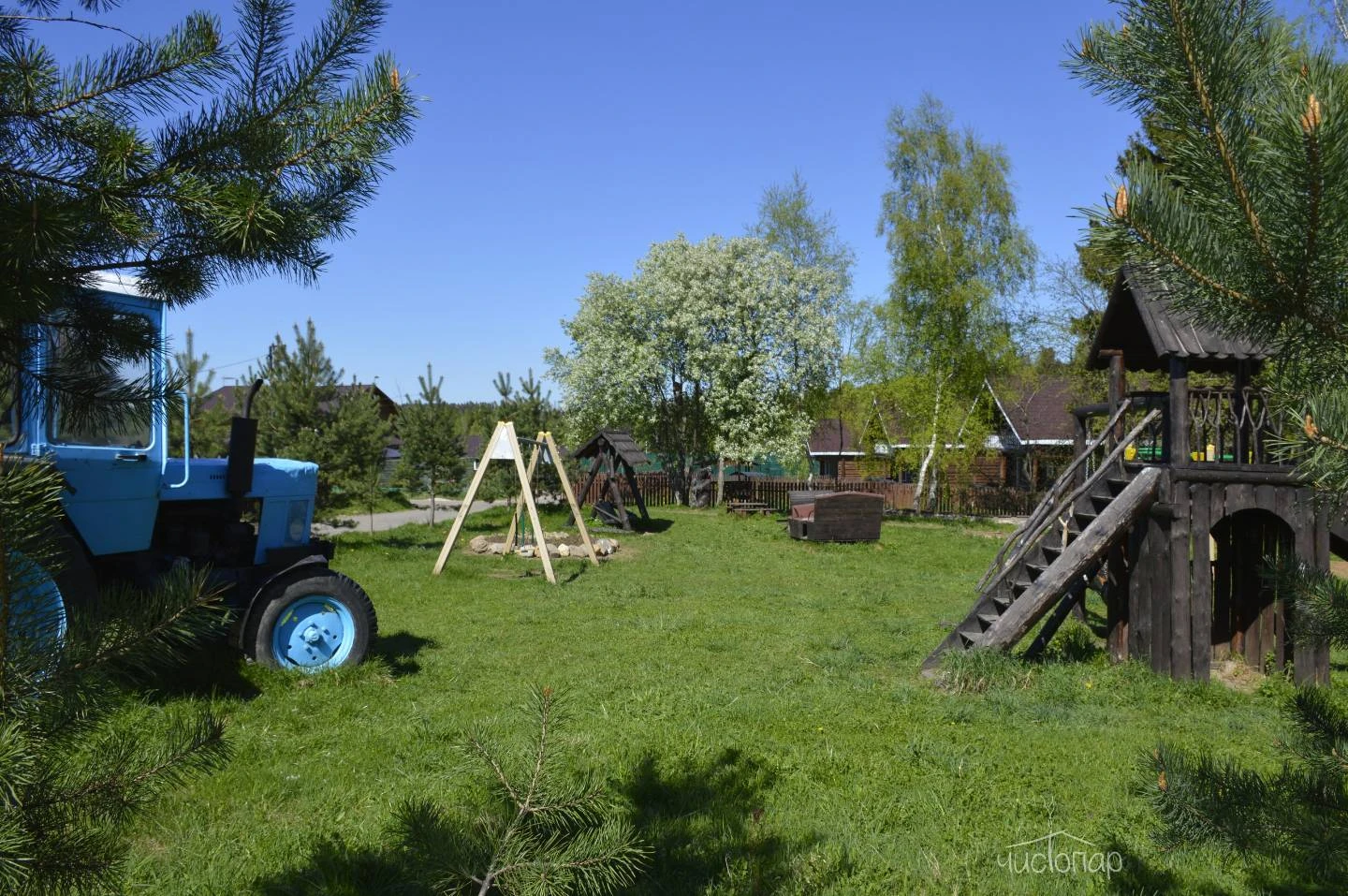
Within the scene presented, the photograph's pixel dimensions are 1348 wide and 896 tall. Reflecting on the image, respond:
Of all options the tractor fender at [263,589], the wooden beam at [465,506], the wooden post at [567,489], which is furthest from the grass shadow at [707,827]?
the wooden post at [567,489]

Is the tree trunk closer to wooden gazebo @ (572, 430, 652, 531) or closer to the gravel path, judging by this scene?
wooden gazebo @ (572, 430, 652, 531)

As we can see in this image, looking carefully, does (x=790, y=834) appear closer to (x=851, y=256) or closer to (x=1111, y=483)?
(x=1111, y=483)

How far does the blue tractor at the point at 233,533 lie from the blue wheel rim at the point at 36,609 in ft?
15.3

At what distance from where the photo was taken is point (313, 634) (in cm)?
723

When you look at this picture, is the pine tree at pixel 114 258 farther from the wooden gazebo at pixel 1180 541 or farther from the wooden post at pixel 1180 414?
the wooden post at pixel 1180 414

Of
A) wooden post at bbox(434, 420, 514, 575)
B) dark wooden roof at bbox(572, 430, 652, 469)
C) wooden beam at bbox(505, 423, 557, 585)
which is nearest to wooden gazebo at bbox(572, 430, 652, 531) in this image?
dark wooden roof at bbox(572, 430, 652, 469)

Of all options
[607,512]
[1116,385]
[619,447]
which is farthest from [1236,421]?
[607,512]

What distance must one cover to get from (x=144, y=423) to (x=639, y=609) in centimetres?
905

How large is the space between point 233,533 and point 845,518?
1418cm

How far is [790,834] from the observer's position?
14.3 feet

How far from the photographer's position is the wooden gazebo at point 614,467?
2098cm

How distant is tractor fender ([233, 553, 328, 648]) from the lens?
6.96 meters

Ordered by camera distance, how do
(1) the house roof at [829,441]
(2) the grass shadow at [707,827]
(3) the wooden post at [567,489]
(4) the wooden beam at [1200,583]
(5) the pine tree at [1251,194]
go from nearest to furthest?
(5) the pine tree at [1251,194] < (2) the grass shadow at [707,827] < (4) the wooden beam at [1200,583] < (3) the wooden post at [567,489] < (1) the house roof at [829,441]

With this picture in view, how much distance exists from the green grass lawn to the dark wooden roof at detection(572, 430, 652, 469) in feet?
32.8
